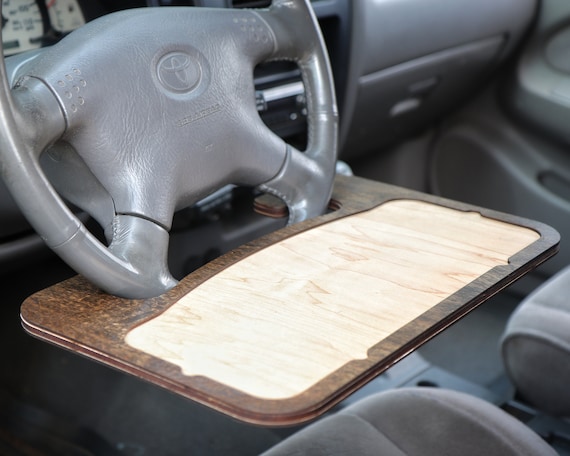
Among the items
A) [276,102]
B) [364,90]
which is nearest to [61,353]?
[276,102]

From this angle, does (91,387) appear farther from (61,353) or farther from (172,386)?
(172,386)

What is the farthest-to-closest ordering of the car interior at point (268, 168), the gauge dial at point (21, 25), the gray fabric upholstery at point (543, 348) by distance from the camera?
the gray fabric upholstery at point (543, 348) < the gauge dial at point (21, 25) < the car interior at point (268, 168)

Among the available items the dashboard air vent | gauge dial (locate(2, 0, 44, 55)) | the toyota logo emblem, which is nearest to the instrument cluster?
gauge dial (locate(2, 0, 44, 55))

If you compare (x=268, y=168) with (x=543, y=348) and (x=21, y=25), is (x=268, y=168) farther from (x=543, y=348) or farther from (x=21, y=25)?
(x=543, y=348)

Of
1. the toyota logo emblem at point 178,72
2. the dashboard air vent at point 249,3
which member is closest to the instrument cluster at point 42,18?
the dashboard air vent at point 249,3

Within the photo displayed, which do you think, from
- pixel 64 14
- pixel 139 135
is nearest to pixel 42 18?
pixel 64 14

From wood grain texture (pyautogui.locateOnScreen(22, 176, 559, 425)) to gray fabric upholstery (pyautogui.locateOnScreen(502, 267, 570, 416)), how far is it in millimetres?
342

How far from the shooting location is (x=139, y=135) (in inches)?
31.1

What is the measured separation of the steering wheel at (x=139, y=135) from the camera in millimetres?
704

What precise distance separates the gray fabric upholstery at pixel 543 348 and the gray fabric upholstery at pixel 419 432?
0.84 ft

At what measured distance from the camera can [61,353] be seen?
4.95 feet

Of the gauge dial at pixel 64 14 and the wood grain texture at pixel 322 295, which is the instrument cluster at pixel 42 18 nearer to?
the gauge dial at pixel 64 14

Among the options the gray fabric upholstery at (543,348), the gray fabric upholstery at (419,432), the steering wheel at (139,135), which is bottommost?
the gray fabric upholstery at (543,348)

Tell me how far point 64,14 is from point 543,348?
79 centimetres
